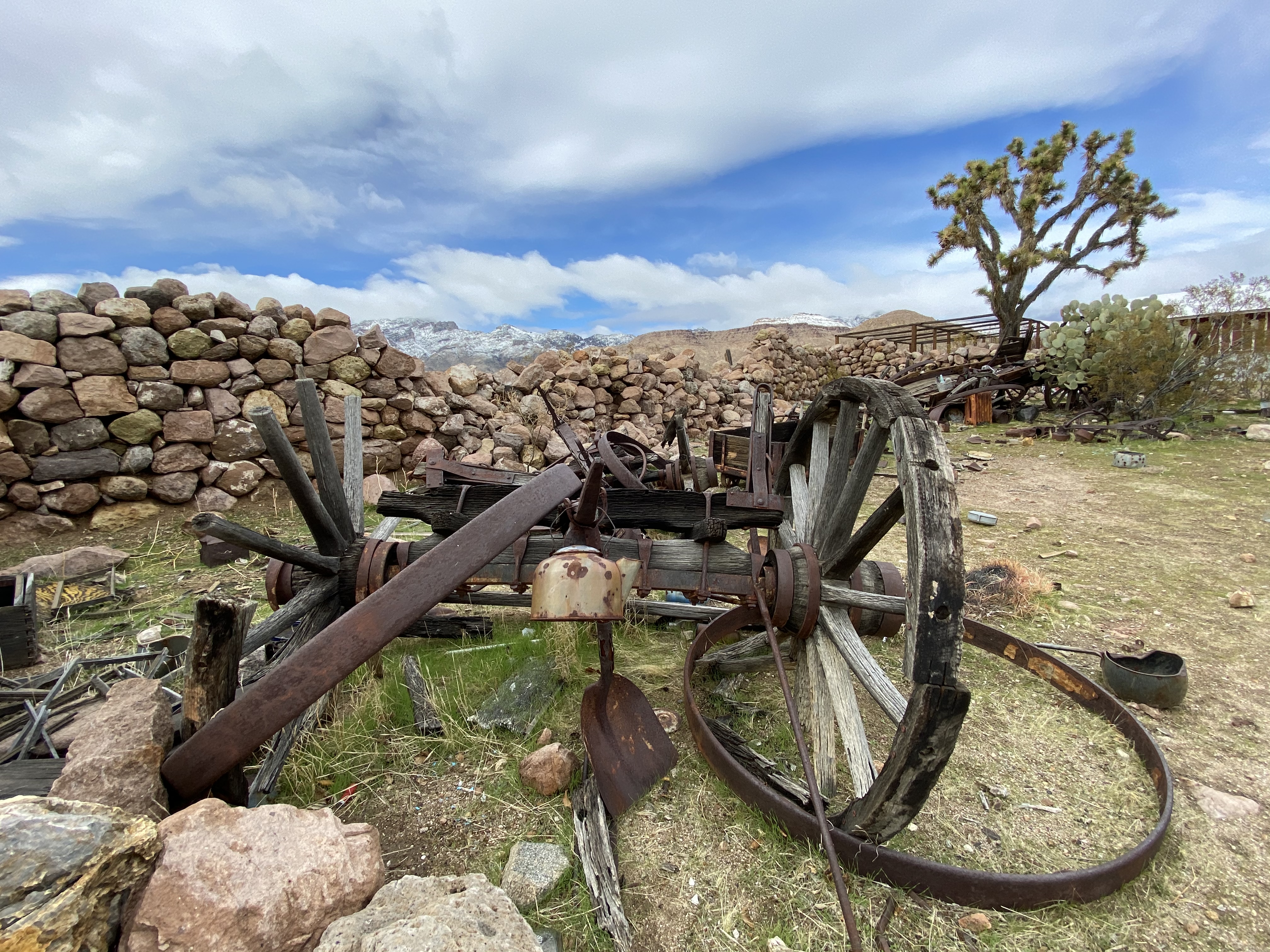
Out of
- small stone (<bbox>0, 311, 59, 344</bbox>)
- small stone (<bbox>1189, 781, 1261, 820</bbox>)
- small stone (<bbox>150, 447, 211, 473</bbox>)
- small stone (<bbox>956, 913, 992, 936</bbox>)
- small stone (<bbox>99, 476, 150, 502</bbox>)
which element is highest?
small stone (<bbox>0, 311, 59, 344</bbox>)

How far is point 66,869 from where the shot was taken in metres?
1.06

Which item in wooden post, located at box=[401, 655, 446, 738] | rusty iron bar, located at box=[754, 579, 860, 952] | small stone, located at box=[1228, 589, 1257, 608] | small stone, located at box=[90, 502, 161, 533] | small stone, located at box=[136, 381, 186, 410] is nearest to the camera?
rusty iron bar, located at box=[754, 579, 860, 952]

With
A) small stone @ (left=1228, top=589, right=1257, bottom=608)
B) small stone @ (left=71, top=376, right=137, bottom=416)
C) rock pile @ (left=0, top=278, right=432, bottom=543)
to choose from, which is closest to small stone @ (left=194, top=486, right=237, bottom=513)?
rock pile @ (left=0, top=278, right=432, bottom=543)

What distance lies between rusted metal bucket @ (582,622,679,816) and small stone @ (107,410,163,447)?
585 centimetres

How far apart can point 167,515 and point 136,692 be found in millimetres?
5215

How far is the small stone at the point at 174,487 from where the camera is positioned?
5.70 m

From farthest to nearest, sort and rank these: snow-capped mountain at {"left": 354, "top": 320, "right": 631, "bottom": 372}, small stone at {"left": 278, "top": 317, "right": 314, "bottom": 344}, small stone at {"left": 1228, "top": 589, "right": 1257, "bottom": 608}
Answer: snow-capped mountain at {"left": 354, "top": 320, "right": 631, "bottom": 372}
small stone at {"left": 278, "top": 317, "right": 314, "bottom": 344}
small stone at {"left": 1228, "top": 589, "right": 1257, "bottom": 608}

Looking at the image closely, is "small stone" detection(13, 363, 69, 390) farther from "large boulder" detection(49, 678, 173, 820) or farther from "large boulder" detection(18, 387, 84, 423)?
"large boulder" detection(49, 678, 173, 820)

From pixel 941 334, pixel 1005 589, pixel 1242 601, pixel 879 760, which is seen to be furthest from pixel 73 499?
pixel 941 334

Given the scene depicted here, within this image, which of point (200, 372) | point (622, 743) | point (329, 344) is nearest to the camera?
point (622, 743)

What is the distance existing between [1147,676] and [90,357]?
8050 millimetres

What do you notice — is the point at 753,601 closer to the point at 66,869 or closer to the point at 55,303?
the point at 66,869

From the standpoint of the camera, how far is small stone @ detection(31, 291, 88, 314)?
5180 millimetres

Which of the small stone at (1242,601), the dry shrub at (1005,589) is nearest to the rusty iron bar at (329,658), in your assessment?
the dry shrub at (1005,589)
